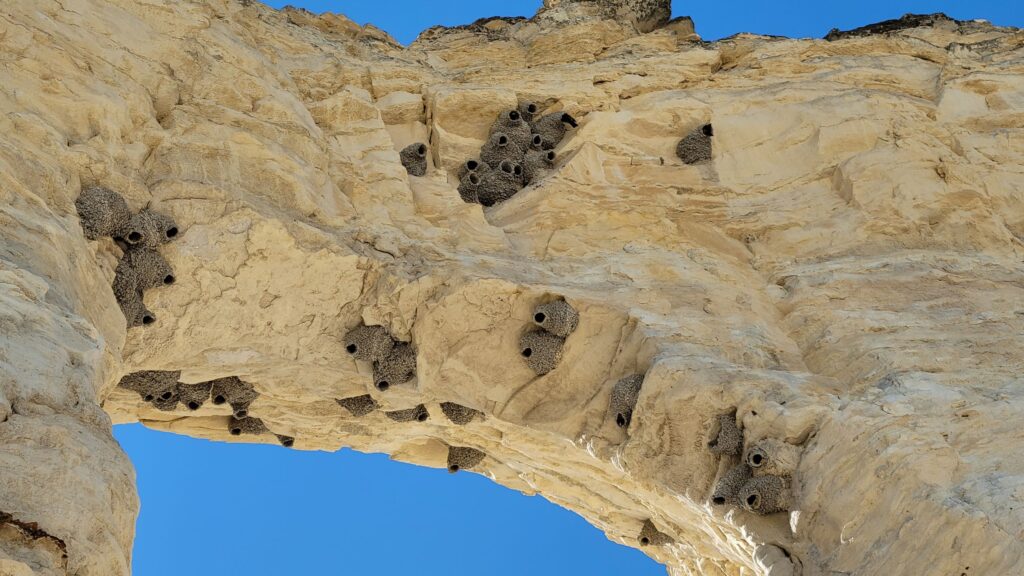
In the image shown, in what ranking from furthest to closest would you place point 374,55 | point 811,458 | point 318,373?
point 374,55 → point 318,373 → point 811,458

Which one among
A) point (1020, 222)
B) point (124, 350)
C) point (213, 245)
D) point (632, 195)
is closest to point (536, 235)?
point (632, 195)

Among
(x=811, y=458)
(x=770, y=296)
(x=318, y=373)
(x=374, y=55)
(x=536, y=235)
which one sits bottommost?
(x=811, y=458)

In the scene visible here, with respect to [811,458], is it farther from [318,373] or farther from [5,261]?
[5,261]

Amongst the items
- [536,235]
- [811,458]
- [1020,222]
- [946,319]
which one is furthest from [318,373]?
[1020,222]

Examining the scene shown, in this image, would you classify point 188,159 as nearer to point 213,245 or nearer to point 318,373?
point 213,245

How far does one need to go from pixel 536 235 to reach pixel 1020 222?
4.09 metres

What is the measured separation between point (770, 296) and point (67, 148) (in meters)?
5.10

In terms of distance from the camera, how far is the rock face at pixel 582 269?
6383mm

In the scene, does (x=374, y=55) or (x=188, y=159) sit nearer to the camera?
(x=188, y=159)

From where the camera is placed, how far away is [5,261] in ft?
17.8

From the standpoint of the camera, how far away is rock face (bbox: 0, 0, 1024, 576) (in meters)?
Result: 6.38

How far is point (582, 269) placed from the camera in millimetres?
8727

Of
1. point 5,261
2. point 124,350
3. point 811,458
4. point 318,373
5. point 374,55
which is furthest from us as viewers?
point 374,55

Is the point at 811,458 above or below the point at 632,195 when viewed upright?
below
